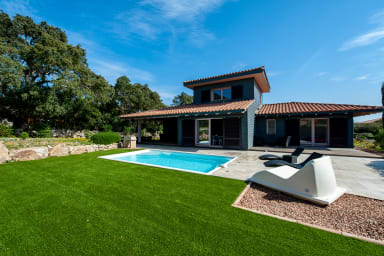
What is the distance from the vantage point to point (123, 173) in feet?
18.5

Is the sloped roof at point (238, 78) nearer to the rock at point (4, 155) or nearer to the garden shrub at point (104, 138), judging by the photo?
the garden shrub at point (104, 138)

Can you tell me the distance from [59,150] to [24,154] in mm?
1418

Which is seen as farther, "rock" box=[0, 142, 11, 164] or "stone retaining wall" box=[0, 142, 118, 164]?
"stone retaining wall" box=[0, 142, 118, 164]

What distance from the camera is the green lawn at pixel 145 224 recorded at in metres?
2.14

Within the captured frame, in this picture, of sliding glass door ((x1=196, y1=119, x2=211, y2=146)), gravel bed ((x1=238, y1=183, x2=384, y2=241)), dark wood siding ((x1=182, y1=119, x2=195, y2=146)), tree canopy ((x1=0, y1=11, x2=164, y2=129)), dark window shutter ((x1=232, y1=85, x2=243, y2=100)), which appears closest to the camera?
gravel bed ((x1=238, y1=183, x2=384, y2=241))

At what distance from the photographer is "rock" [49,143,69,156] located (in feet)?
28.5

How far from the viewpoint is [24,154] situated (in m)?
7.64

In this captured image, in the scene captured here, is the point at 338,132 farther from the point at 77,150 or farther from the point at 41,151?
the point at 41,151

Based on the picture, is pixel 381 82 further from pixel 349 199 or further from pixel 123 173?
pixel 123 173

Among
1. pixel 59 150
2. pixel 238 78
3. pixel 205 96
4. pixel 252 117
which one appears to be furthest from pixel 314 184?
pixel 205 96

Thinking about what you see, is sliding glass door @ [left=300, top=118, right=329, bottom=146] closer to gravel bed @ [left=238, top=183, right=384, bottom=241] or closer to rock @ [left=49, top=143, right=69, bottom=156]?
gravel bed @ [left=238, top=183, right=384, bottom=241]

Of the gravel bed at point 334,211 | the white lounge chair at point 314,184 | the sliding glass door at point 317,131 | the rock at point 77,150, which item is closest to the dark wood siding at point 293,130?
the sliding glass door at point 317,131

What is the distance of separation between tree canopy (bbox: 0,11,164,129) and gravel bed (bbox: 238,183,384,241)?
781 inches

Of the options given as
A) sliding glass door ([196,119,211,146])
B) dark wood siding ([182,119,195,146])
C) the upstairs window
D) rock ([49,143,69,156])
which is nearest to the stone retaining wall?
rock ([49,143,69,156])
